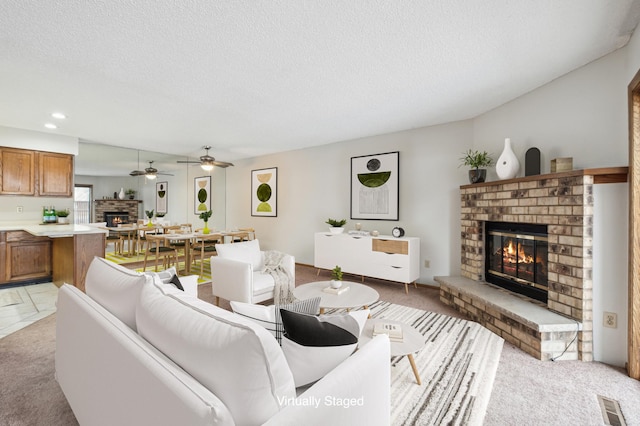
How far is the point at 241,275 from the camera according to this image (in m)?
3.00

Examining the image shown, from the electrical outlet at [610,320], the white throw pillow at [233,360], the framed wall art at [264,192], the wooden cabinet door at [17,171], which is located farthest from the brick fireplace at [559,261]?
the wooden cabinet door at [17,171]

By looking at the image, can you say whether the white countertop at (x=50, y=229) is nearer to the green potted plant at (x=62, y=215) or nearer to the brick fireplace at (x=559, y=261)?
the green potted plant at (x=62, y=215)

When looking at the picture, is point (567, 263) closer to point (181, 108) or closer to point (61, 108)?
point (181, 108)

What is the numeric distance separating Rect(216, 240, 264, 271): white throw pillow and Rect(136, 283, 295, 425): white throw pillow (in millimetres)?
2365

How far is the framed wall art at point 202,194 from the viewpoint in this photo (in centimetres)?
712

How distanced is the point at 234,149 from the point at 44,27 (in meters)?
4.01

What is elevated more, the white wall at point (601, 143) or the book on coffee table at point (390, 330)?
the white wall at point (601, 143)

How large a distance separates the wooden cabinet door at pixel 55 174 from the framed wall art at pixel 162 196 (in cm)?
159

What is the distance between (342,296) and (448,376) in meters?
1.00

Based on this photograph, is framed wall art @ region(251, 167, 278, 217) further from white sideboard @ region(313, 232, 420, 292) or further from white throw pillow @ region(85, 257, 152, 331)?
white throw pillow @ region(85, 257, 152, 331)

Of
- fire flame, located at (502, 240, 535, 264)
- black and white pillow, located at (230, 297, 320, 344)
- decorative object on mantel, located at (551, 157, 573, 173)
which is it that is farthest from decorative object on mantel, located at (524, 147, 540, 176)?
black and white pillow, located at (230, 297, 320, 344)

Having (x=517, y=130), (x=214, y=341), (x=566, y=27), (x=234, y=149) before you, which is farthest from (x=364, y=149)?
(x=214, y=341)

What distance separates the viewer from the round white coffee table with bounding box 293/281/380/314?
240cm

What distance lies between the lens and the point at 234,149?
5.92 metres
